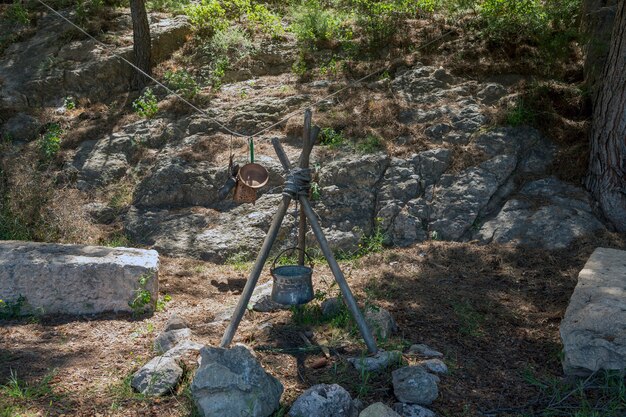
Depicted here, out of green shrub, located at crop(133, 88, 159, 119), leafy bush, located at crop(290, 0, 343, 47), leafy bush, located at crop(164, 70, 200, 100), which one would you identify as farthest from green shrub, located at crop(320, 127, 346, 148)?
green shrub, located at crop(133, 88, 159, 119)

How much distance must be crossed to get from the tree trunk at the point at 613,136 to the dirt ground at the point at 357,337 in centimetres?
53

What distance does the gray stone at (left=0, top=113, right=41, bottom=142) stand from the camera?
30.4ft

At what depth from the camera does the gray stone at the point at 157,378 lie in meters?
4.15

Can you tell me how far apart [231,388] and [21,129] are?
7.20 metres

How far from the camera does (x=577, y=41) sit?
348 inches

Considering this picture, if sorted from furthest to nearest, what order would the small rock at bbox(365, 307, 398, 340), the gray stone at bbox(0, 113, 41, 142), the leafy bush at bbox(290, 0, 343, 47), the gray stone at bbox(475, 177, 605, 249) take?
the leafy bush at bbox(290, 0, 343, 47) < the gray stone at bbox(0, 113, 41, 142) < the gray stone at bbox(475, 177, 605, 249) < the small rock at bbox(365, 307, 398, 340)

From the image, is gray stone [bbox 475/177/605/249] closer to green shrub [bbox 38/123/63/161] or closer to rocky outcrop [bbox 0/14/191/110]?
green shrub [bbox 38/123/63/161]

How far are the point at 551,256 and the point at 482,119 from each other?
2.34 m

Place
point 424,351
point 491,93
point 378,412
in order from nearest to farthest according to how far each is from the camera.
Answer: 1. point 378,412
2. point 424,351
3. point 491,93

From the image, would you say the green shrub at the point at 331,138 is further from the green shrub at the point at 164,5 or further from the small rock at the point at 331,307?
the green shrub at the point at 164,5

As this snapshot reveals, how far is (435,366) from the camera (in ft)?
14.5

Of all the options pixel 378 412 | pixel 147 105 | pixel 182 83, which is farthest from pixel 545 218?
pixel 147 105

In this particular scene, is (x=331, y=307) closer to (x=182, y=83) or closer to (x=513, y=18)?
(x=182, y=83)

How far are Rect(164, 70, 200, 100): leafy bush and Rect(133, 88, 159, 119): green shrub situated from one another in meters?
0.36
